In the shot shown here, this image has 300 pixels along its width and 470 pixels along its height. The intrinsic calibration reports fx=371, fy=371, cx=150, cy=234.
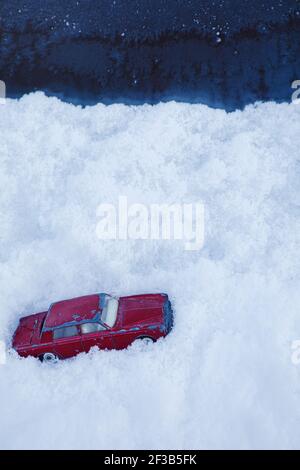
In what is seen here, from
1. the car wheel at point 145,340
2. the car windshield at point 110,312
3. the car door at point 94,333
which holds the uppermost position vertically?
the car windshield at point 110,312

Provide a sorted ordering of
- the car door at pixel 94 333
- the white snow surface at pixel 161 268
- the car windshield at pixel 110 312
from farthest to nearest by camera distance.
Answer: the car windshield at pixel 110 312 < the car door at pixel 94 333 < the white snow surface at pixel 161 268

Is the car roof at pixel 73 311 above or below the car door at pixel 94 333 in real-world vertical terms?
above

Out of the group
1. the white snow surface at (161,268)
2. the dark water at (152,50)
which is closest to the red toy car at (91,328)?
the white snow surface at (161,268)

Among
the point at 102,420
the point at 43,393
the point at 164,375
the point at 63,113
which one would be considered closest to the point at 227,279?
the point at 164,375

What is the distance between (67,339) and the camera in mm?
7203

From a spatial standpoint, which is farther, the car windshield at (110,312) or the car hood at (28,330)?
the car hood at (28,330)

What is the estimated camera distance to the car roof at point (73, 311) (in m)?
7.25

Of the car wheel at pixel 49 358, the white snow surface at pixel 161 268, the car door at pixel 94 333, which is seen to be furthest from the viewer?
the car wheel at pixel 49 358

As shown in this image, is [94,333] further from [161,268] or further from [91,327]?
[161,268]

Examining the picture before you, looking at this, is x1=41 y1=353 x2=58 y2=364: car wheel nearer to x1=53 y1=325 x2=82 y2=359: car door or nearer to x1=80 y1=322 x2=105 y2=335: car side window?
x1=53 y1=325 x2=82 y2=359: car door

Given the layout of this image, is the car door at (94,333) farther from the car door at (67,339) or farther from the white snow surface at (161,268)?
the white snow surface at (161,268)

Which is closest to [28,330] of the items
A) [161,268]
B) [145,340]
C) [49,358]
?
[49,358]

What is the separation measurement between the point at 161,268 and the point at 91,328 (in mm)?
2414

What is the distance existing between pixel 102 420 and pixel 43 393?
1264 millimetres
